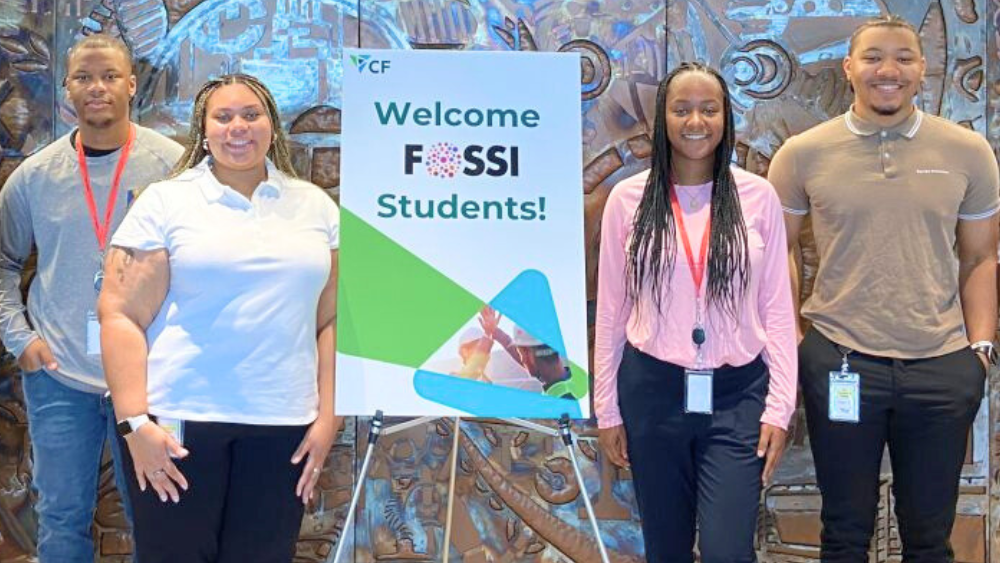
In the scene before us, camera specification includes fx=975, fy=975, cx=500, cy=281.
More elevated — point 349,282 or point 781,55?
point 781,55

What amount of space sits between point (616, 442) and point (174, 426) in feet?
3.82

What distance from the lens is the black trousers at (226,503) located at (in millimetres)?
2244

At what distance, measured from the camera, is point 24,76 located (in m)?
3.38

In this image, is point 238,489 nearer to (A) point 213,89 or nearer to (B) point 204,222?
(B) point 204,222

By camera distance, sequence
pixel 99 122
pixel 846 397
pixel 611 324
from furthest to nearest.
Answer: pixel 99 122 < pixel 846 397 < pixel 611 324

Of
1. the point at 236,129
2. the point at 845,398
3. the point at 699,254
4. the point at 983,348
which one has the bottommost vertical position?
the point at 845,398

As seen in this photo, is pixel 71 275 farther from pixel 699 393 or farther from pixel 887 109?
pixel 887 109

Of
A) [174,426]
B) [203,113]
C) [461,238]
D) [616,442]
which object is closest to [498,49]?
[461,238]

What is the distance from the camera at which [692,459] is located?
257cm

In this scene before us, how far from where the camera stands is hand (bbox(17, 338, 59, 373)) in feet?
9.69

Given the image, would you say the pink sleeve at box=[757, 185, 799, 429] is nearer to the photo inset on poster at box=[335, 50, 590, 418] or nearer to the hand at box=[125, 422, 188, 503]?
the photo inset on poster at box=[335, 50, 590, 418]

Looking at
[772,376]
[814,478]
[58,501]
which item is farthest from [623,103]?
[58,501]

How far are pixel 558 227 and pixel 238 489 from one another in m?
1.10

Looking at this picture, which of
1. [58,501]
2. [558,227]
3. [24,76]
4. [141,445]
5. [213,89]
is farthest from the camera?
[24,76]
